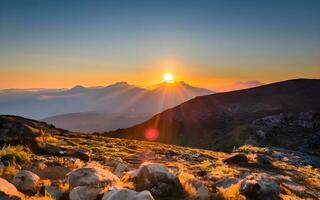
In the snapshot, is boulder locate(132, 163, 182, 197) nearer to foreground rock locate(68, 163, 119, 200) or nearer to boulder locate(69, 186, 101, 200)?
foreground rock locate(68, 163, 119, 200)

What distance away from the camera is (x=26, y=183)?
11.6 meters

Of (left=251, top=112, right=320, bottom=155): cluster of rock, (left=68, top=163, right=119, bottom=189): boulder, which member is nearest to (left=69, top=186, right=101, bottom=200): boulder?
(left=68, top=163, right=119, bottom=189): boulder

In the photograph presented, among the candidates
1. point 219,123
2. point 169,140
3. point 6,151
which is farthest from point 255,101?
point 6,151

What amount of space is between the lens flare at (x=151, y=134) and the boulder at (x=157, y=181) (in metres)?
72.9

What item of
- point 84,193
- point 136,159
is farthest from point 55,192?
point 136,159

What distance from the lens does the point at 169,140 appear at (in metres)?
82.7

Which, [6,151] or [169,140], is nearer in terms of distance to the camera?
[6,151]

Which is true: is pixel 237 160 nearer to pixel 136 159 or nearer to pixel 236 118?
pixel 136 159

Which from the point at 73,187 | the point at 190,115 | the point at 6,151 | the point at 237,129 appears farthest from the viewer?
the point at 190,115

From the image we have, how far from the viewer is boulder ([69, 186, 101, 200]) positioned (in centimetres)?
994

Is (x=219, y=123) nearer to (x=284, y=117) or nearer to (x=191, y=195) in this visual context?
(x=284, y=117)

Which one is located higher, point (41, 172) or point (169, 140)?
point (41, 172)

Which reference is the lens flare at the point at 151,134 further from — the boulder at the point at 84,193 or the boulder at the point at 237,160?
the boulder at the point at 84,193

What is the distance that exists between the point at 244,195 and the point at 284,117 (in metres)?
75.8
